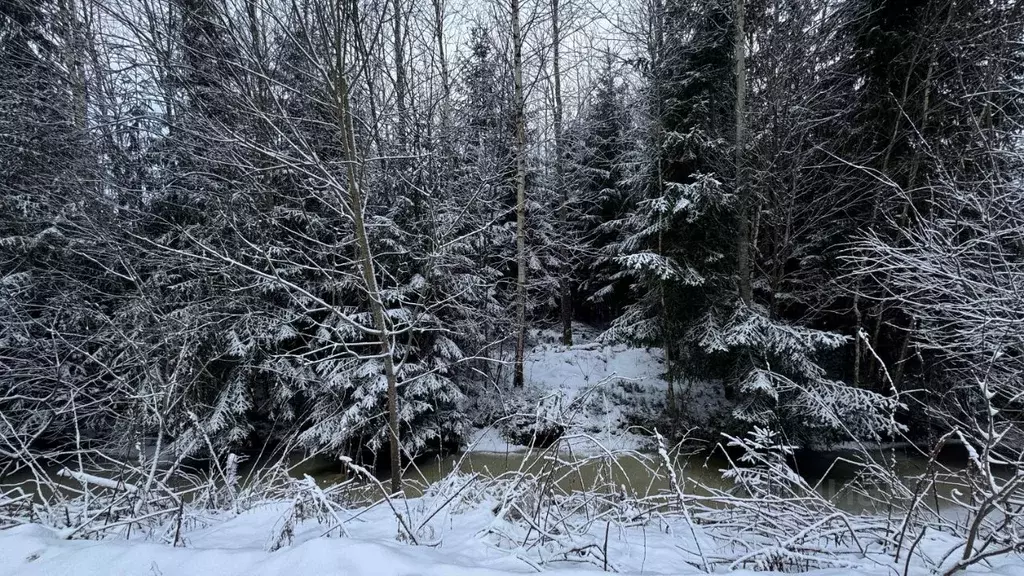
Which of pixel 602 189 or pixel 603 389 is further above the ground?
pixel 602 189

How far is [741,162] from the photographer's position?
8.24 meters

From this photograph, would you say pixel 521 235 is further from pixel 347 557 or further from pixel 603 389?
pixel 347 557

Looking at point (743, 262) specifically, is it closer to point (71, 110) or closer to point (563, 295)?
point (563, 295)

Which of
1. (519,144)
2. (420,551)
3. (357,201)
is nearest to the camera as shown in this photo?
(420,551)

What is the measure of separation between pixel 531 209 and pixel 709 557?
10128mm

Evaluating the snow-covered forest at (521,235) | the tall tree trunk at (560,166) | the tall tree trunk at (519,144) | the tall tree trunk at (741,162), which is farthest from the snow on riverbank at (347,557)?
the tall tree trunk at (560,166)

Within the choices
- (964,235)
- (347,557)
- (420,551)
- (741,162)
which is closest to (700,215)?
(741,162)

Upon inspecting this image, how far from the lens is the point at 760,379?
6.93m

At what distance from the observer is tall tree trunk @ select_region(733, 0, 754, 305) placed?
8.16 meters

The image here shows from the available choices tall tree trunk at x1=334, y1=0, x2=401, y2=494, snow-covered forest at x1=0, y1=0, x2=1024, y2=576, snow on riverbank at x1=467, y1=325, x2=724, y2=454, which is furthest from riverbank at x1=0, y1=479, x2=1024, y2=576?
snow on riverbank at x1=467, y1=325, x2=724, y2=454

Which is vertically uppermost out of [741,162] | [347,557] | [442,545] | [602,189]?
[602,189]

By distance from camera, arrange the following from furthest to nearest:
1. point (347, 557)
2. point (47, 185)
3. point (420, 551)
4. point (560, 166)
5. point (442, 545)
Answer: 1. point (560, 166)
2. point (47, 185)
3. point (442, 545)
4. point (420, 551)
5. point (347, 557)

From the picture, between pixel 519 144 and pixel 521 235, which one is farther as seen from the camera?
pixel 521 235

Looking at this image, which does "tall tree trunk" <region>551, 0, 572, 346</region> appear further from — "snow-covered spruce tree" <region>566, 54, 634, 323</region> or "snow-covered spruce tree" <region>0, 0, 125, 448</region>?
"snow-covered spruce tree" <region>0, 0, 125, 448</region>
